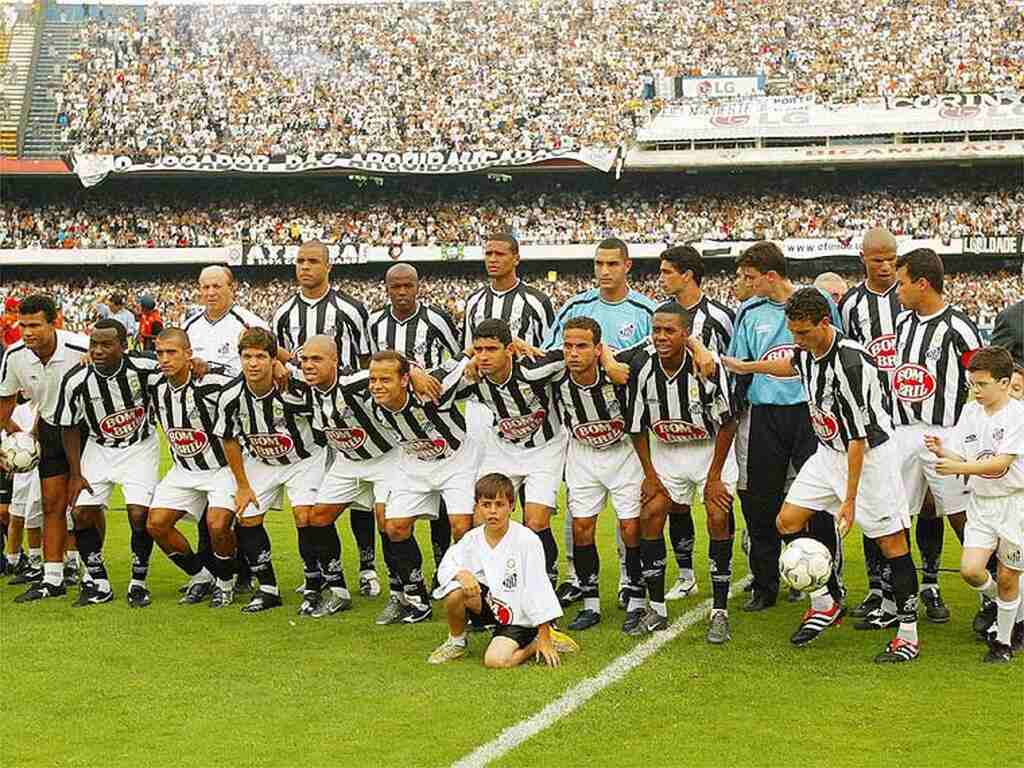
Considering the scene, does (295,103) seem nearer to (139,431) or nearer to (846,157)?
(846,157)

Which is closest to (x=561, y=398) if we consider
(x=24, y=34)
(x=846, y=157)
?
(x=846, y=157)

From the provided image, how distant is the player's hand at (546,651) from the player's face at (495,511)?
1.93 ft

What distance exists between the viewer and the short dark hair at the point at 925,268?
686 cm

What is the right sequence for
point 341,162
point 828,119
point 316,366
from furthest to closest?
point 341,162 → point 828,119 → point 316,366

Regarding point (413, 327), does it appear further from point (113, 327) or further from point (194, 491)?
point (113, 327)

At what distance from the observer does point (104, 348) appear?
26.6 ft

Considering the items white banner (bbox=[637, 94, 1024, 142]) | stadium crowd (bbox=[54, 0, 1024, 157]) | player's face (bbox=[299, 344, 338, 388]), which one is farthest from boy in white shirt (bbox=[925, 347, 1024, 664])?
stadium crowd (bbox=[54, 0, 1024, 157])

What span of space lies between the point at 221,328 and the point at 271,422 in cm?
100

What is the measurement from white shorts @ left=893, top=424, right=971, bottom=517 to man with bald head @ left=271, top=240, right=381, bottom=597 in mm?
3325

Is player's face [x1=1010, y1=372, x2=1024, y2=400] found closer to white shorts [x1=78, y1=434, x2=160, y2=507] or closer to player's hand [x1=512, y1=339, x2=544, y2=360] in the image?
player's hand [x1=512, y1=339, x2=544, y2=360]

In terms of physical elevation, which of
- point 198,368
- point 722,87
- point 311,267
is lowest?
point 198,368

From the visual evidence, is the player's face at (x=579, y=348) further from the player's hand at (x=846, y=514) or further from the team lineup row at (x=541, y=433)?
the player's hand at (x=846, y=514)

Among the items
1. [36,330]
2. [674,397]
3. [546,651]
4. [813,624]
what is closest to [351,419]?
[674,397]

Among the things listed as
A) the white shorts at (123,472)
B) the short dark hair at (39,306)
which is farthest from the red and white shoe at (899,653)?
the short dark hair at (39,306)
